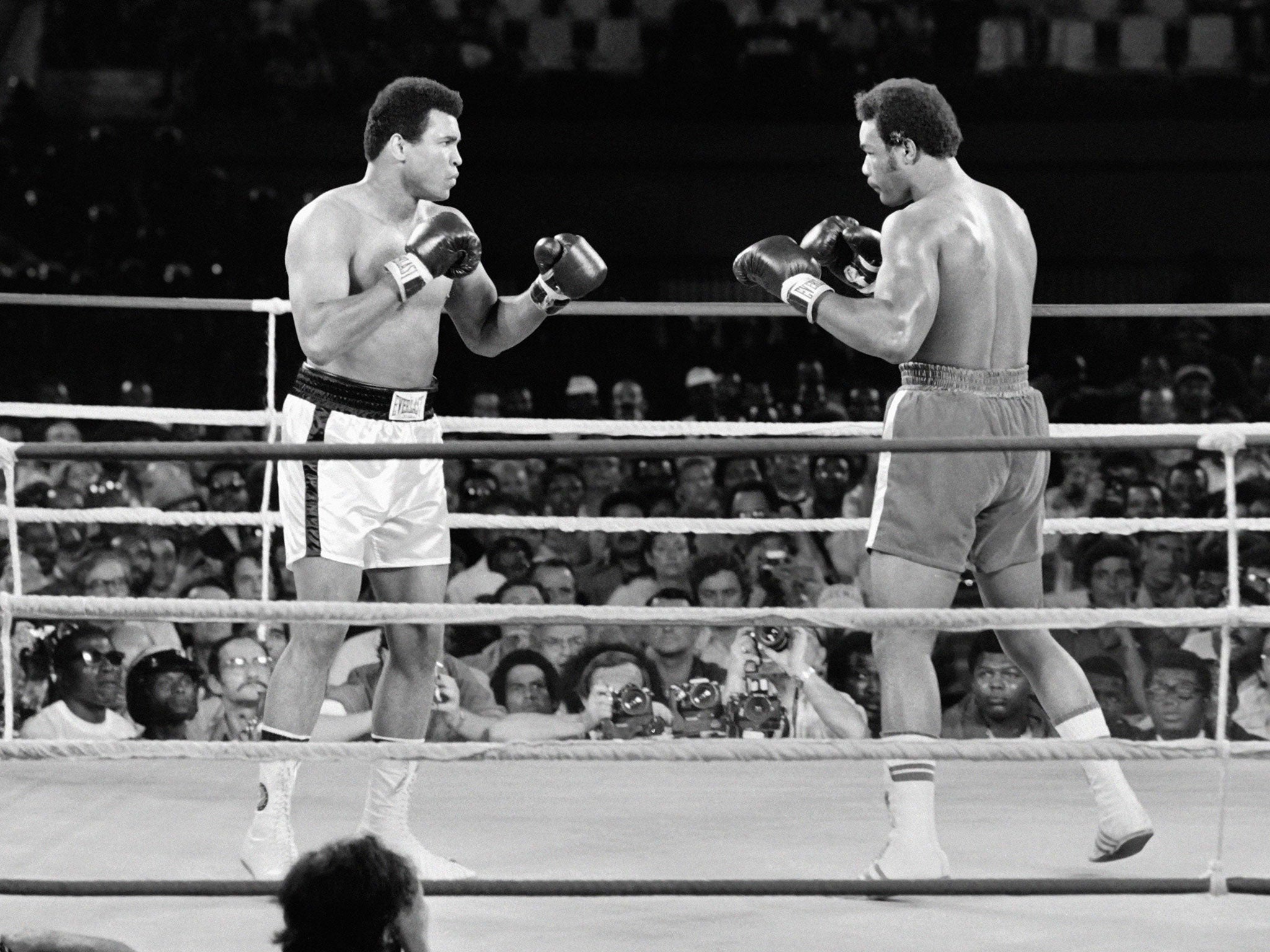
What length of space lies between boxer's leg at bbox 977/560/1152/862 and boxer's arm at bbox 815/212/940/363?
1.32ft

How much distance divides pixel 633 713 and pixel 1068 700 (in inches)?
50.3

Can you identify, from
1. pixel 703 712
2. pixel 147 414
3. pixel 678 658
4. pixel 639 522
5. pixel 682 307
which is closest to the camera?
pixel 682 307

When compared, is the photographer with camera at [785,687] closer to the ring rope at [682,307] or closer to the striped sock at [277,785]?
the ring rope at [682,307]

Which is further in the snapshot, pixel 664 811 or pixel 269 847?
pixel 664 811

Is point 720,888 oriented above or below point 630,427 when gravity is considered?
below

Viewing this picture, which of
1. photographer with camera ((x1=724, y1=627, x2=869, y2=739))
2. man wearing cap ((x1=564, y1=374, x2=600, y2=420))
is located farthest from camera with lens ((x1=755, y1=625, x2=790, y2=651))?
man wearing cap ((x1=564, y1=374, x2=600, y2=420))

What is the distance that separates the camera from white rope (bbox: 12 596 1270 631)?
203 cm

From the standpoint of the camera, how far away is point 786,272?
8.75 ft

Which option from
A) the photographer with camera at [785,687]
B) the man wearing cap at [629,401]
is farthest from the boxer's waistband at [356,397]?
the man wearing cap at [629,401]

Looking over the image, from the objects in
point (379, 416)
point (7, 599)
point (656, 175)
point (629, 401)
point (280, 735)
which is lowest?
point (280, 735)

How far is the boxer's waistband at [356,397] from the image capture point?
2.73 m

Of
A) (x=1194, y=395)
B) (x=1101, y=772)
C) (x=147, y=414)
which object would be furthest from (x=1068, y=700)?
(x=1194, y=395)

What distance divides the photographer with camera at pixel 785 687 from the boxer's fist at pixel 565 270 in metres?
0.93

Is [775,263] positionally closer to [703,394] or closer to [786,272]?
[786,272]
